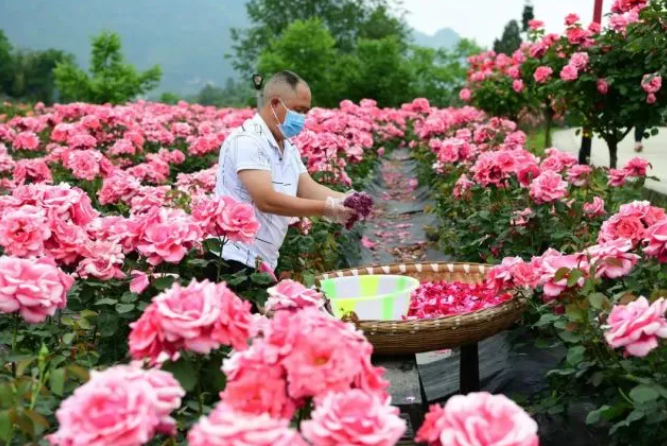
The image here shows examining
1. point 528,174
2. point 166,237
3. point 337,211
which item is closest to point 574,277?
point 166,237

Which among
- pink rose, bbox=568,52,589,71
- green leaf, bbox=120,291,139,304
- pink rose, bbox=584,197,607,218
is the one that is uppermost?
pink rose, bbox=568,52,589,71

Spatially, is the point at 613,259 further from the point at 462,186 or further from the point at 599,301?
the point at 462,186

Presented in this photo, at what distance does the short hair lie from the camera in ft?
11.1

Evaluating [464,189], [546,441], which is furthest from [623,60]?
[546,441]

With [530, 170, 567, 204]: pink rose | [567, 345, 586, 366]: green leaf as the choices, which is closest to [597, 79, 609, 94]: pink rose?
[530, 170, 567, 204]: pink rose

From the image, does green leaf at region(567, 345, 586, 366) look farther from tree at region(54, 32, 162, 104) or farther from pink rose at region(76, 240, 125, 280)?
tree at region(54, 32, 162, 104)

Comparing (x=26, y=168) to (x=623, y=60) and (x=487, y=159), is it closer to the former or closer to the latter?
(x=487, y=159)

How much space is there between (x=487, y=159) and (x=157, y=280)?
7.25 feet

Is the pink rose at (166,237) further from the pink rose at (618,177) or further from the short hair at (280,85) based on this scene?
the pink rose at (618,177)

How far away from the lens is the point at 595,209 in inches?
152

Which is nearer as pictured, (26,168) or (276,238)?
(276,238)

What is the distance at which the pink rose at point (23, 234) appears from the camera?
2016 millimetres

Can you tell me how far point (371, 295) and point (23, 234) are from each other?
159cm

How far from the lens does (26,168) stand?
4.04 meters
